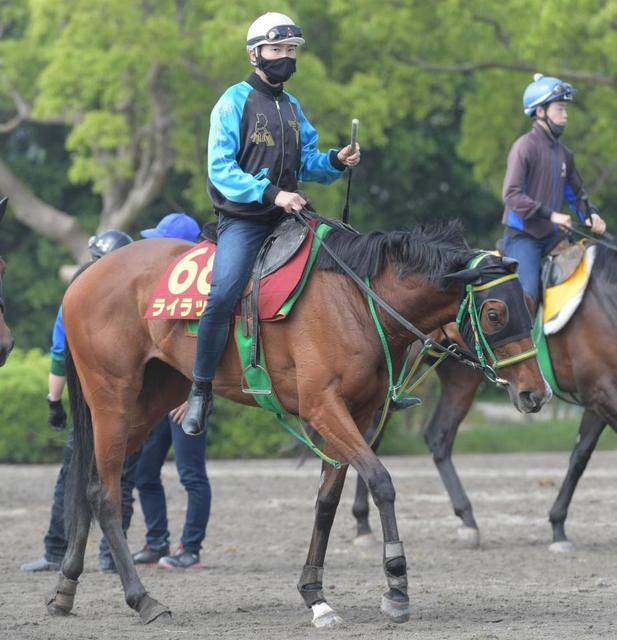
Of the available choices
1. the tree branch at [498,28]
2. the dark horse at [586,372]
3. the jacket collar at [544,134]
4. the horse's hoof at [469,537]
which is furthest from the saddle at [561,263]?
the tree branch at [498,28]

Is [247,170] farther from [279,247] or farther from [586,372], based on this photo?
[586,372]

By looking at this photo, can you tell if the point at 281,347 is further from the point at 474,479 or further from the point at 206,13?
the point at 206,13

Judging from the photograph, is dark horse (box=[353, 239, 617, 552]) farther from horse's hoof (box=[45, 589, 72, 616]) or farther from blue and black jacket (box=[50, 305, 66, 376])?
horse's hoof (box=[45, 589, 72, 616])

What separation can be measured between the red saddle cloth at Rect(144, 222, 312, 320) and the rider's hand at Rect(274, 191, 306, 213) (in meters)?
0.23

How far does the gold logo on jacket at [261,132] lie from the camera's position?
6988mm

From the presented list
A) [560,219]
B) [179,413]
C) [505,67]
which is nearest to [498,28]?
[505,67]

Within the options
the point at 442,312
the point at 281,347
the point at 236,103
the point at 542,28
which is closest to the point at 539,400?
the point at 442,312

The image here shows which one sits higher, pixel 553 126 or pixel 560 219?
pixel 553 126

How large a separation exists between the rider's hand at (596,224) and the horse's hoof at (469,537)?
2.42 meters

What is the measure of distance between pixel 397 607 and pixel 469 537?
344cm

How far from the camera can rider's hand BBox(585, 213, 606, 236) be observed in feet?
32.2

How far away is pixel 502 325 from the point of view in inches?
256

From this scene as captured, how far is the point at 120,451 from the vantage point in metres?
7.38

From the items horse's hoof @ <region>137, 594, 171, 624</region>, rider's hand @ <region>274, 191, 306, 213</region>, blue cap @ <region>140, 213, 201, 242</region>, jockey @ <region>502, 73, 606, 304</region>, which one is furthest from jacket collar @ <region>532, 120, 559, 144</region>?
horse's hoof @ <region>137, 594, 171, 624</region>
